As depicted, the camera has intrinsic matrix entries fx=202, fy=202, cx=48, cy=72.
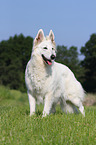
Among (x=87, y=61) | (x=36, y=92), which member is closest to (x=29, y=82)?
(x=36, y=92)

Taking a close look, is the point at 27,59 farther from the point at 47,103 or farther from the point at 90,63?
the point at 47,103

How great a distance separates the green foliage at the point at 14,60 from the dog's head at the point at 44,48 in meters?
25.3

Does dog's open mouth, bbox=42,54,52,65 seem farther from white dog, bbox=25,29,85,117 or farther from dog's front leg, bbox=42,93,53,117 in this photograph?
dog's front leg, bbox=42,93,53,117

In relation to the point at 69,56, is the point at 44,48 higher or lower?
lower

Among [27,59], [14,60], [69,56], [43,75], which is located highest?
[69,56]

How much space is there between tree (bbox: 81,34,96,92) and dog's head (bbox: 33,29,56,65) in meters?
29.6

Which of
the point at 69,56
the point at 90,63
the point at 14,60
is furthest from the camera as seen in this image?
the point at 69,56

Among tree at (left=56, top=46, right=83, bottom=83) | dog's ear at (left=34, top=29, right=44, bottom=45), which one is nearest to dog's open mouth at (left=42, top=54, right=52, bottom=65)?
dog's ear at (left=34, top=29, right=44, bottom=45)

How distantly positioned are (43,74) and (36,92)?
0.52 m

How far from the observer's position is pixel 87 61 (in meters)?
37.2

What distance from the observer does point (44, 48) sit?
5.07m

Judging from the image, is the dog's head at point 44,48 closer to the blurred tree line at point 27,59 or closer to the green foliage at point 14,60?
the green foliage at point 14,60

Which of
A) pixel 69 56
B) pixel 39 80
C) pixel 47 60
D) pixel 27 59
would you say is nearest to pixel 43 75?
pixel 39 80

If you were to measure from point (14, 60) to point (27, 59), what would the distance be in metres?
3.11
